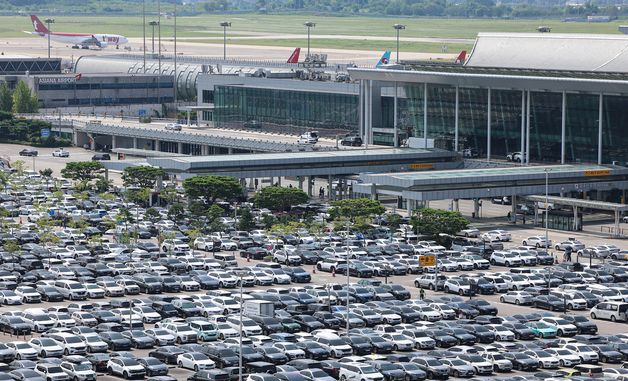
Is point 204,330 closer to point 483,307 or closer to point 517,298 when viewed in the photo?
point 483,307

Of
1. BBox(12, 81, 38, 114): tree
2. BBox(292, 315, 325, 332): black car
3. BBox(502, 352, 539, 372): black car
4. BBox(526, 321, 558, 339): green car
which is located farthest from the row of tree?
BBox(502, 352, 539, 372): black car

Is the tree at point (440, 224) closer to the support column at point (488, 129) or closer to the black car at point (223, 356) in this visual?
the support column at point (488, 129)

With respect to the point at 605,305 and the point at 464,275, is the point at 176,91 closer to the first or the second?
the point at 464,275

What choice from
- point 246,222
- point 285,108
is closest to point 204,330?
point 246,222

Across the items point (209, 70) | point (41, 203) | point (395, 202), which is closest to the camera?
point (41, 203)

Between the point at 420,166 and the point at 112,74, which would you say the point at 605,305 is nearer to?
the point at 420,166

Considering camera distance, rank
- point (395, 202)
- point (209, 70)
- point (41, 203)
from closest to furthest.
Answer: point (41, 203)
point (395, 202)
point (209, 70)

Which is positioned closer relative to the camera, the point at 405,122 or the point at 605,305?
the point at 605,305

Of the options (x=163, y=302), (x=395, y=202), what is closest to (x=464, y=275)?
(x=163, y=302)
